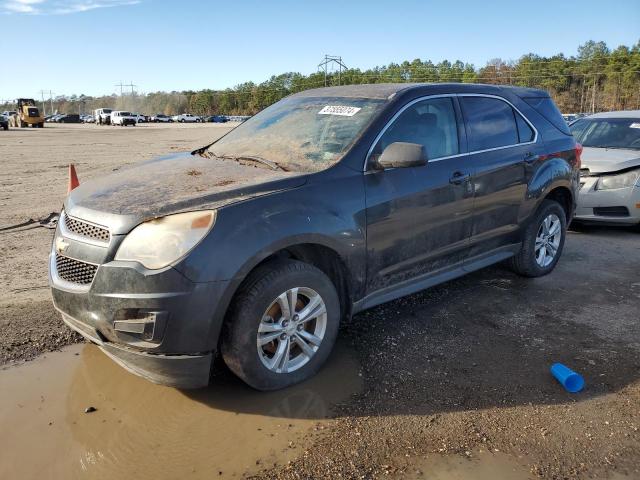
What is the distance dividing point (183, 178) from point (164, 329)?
3.69 ft

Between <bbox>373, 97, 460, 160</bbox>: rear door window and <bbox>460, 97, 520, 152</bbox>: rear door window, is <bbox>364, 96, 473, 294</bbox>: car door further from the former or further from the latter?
<bbox>460, 97, 520, 152</bbox>: rear door window

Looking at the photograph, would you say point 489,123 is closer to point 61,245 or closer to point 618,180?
point 61,245

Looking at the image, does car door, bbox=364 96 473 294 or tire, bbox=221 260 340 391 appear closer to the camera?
tire, bbox=221 260 340 391

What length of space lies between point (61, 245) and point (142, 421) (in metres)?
1.16

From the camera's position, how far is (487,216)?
4.49 metres

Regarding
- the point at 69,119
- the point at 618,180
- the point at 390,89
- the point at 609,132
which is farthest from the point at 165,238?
the point at 69,119

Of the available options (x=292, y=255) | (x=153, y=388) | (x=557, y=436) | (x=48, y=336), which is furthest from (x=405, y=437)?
(x=48, y=336)

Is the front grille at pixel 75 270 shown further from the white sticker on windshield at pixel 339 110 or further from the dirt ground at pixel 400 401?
the white sticker on windshield at pixel 339 110

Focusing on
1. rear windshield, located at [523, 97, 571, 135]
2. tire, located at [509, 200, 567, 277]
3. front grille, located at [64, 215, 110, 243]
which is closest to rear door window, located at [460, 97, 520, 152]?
rear windshield, located at [523, 97, 571, 135]

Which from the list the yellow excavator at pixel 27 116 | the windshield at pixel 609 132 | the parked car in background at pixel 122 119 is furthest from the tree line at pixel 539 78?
the windshield at pixel 609 132

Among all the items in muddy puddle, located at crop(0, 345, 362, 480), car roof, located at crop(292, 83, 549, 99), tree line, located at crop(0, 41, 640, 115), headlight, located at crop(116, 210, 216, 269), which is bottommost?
muddy puddle, located at crop(0, 345, 362, 480)

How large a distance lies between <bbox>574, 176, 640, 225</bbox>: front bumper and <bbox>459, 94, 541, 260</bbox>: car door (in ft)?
9.83

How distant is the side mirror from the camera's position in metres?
3.50

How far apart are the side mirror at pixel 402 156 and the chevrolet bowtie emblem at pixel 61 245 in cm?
206
